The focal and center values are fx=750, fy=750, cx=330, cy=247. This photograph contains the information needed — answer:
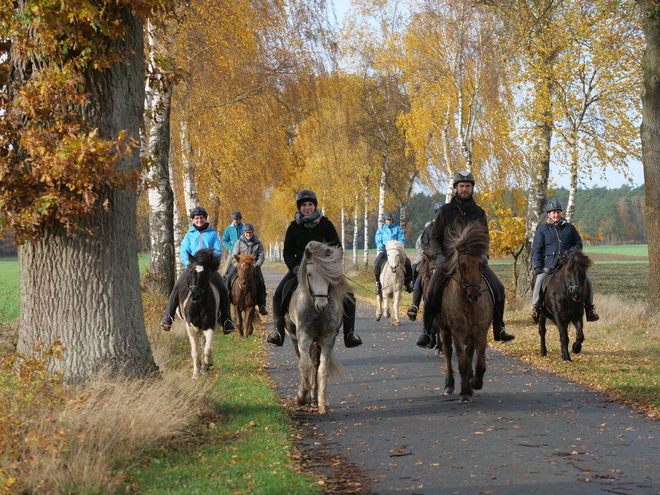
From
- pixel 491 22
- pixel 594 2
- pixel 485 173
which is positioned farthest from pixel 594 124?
pixel 485 173

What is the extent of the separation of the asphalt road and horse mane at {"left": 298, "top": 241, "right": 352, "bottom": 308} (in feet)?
4.92

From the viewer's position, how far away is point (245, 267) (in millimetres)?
16609

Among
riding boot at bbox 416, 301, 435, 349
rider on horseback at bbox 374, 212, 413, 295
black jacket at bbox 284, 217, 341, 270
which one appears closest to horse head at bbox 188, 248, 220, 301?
black jacket at bbox 284, 217, 341, 270

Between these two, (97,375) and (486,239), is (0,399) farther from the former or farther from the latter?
(486,239)

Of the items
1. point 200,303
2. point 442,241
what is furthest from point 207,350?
point 442,241

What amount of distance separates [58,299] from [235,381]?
11.0 feet

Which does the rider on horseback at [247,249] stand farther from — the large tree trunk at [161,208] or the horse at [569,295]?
the horse at [569,295]

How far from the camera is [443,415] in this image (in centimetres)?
840

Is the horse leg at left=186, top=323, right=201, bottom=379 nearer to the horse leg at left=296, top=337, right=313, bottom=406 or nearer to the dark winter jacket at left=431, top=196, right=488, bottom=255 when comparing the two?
the horse leg at left=296, top=337, right=313, bottom=406

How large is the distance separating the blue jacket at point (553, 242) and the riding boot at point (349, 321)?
196 inches

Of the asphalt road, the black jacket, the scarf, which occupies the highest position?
the scarf

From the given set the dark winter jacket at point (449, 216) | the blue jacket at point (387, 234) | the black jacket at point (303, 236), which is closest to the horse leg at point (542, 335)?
the dark winter jacket at point (449, 216)

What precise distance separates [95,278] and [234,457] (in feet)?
8.98

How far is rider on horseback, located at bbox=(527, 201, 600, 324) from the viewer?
42.5ft
